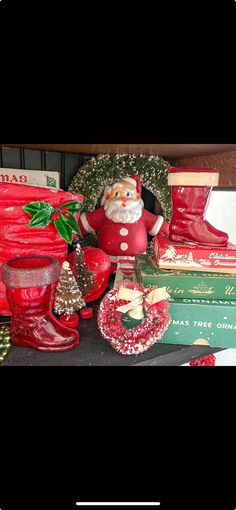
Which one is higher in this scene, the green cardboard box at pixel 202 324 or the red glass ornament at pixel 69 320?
the green cardboard box at pixel 202 324

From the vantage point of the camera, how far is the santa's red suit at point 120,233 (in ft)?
3.16

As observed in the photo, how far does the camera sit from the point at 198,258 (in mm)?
650

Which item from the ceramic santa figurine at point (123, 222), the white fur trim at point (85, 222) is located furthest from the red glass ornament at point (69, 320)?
the white fur trim at point (85, 222)

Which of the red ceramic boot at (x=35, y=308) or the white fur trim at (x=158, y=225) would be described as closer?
the red ceramic boot at (x=35, y=308)

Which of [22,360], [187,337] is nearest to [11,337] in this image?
[22,360]

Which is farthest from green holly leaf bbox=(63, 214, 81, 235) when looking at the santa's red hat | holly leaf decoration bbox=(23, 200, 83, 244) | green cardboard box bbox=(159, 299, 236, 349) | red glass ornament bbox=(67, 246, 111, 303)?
the santa's red hat

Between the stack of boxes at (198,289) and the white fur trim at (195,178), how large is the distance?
0.13 m

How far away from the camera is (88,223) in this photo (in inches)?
40.6

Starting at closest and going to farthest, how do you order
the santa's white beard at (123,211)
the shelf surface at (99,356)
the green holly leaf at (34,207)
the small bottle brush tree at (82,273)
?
the shelf surface at (99,356) < the green holly leaf at (34,207) < the small bottle brush tree at (82,273) < the santa's white beard at (123,211)

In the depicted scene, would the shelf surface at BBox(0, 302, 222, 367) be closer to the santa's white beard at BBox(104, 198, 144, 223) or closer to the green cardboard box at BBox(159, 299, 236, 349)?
the green cardboard box at BBox(159, 299, 236, 349)

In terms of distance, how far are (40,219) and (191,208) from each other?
32 centimetres

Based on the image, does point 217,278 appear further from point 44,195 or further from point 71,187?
point 71,187
